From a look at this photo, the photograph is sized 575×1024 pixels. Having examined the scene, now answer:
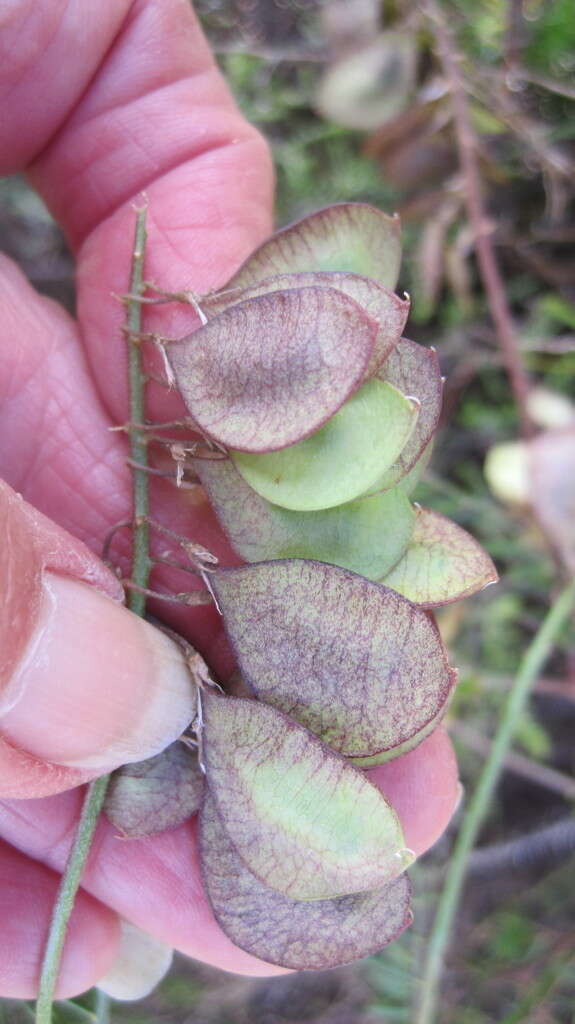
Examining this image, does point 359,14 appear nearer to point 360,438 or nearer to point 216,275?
point 216,275

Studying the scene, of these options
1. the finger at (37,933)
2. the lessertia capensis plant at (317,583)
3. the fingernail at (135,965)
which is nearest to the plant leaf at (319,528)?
the lessertia capensis plant at (317,583)

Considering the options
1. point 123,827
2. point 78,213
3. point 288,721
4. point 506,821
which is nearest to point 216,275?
point 78,213

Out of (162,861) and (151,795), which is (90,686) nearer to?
(151,795)

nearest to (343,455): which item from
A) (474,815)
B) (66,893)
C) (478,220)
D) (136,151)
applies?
(66,893)

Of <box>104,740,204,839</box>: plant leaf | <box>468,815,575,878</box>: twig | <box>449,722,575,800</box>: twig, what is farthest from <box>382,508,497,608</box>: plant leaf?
<box>468,815,575,878</box>: twig

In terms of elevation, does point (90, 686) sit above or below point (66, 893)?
above

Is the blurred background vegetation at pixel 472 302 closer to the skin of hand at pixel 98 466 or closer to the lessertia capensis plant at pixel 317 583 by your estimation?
the skin of hand at pixel 98 466
